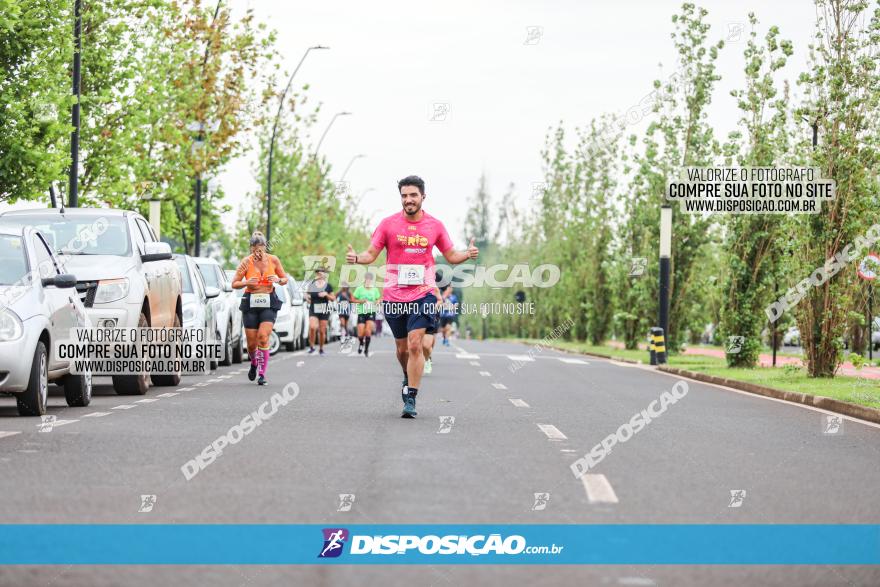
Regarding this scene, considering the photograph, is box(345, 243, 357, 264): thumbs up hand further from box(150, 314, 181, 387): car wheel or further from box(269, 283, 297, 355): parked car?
box(269, 283, 297, 355): parked car

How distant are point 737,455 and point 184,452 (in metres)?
4.24

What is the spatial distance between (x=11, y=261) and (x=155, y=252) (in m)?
3.32

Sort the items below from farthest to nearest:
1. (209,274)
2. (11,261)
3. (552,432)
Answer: (209,274) < (11,261) < (552,432)

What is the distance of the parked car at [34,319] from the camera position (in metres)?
12.9

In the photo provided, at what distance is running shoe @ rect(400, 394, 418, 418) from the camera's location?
45.0ft

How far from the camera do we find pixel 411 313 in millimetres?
13836

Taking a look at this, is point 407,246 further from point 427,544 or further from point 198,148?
point 198,148

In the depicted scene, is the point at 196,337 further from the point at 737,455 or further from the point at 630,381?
the point at 737,455

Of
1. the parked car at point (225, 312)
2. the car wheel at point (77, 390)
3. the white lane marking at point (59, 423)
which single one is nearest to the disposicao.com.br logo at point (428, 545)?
the white lane marking at point (59, 423)

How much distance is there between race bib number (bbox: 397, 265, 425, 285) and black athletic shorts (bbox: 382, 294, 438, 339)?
0.18m

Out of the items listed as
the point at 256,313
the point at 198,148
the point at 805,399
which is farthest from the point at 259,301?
the point at 198,148

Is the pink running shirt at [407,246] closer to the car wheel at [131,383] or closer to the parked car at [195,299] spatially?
the car wheel at [131,383]

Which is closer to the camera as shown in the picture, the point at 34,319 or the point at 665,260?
the point at 34,319

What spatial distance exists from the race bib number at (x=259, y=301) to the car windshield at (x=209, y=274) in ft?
24.1
